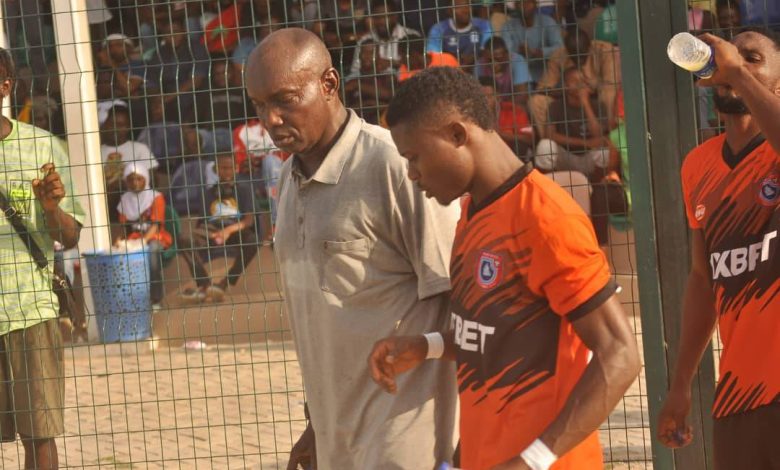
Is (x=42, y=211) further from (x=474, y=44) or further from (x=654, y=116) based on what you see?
(x=654, y=116)

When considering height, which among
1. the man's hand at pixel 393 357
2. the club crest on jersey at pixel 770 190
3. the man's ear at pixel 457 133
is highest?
the man's ear at pixel 457 133

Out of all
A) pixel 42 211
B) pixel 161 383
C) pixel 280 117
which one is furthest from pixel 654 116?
pixel 161 383

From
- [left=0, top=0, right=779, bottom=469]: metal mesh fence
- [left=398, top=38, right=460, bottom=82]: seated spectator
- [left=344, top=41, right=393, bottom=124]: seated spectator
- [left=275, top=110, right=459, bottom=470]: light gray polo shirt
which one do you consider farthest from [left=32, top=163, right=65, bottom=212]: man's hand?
[left=275, top=110, right=459, bottom=470]: light gray polo shirt

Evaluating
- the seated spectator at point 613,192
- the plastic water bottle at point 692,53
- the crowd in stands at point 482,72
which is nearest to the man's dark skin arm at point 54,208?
the crowd in stands at point 482,72

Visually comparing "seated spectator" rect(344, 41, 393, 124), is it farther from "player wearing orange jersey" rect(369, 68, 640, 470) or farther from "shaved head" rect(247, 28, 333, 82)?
"player wearing orange jersey" rect(369, 68, 640, 470)

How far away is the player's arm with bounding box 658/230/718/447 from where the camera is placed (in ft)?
12.1

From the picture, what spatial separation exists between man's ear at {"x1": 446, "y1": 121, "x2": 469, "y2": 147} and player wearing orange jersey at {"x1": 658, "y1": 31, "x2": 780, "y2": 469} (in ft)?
2.57

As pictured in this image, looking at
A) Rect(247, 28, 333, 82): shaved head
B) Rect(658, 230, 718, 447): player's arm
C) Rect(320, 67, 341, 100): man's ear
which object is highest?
Rect(247, 28, 333, 82): shaved head

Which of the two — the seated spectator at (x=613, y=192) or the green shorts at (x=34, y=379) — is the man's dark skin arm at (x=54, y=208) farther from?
the seated spectator at (x=613, y=192)

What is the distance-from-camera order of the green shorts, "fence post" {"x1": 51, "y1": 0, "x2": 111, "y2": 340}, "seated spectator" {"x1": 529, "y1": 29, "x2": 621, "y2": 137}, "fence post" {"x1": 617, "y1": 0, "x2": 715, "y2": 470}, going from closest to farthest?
"fence post" {"x1": 617, "y1": 0, "x2": 715, "y2": 470} < "seated spectator" {"x1": 529, "y1": 29, "x2": 621, "y2": 137} < the green shorts < "fence post" {"x1": 51, "y1": 0, "x2": 111, "y2": 340}

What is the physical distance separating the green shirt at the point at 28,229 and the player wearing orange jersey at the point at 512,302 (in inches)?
107

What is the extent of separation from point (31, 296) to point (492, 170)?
3.11m

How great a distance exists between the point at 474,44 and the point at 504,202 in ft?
9.25

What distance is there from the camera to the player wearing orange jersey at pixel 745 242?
10.6 ft
